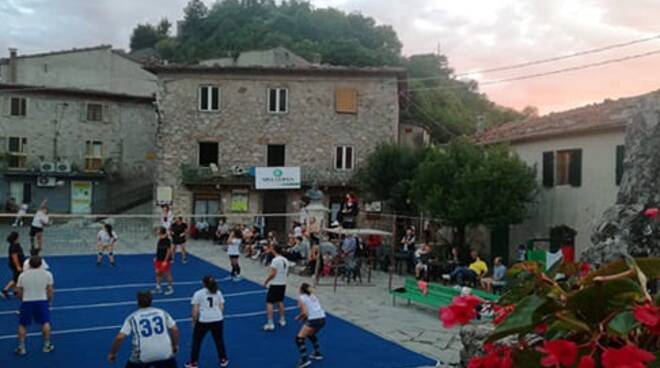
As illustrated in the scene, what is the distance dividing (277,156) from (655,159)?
27734mm

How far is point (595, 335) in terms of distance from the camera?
151cm

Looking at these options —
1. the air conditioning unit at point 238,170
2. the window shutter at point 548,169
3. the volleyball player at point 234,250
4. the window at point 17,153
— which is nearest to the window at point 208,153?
the air conditioning unit at point 238,170

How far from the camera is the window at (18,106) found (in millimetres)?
40000

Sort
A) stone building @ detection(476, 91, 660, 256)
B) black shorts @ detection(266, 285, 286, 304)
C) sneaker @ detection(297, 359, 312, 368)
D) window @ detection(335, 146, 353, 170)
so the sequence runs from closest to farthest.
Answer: sneaker @ detection(297, 359, 312, 368) < black shorts @ detection(266, 285, 286, 304) < stone building @ detection(476, 91, 660, 256) < window @ detection(335, 146, 353, 170)

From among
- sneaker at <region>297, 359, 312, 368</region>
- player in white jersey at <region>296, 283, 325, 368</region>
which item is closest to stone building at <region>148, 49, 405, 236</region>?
player in white jersey at <region>296, 283, 325, 368</region>

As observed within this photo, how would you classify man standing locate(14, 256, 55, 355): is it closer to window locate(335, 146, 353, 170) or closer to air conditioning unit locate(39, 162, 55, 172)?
window locate(335, 146, 353, 170)

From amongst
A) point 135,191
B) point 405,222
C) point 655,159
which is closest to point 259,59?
point 135,191

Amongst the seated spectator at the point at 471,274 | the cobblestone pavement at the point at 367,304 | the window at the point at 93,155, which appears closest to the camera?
the cobblestone pavement at the point at 367,304

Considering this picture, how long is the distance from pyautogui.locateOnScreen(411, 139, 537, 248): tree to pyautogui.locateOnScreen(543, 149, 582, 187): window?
37.0 inches

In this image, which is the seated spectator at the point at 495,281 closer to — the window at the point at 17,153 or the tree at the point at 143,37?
the window at the point at 17,153

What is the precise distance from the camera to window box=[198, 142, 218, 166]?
3466 centimetres

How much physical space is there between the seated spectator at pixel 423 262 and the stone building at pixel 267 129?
1245cm

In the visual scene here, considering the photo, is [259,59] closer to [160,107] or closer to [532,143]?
[160,107]

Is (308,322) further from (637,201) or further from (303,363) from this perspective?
(637,201)
